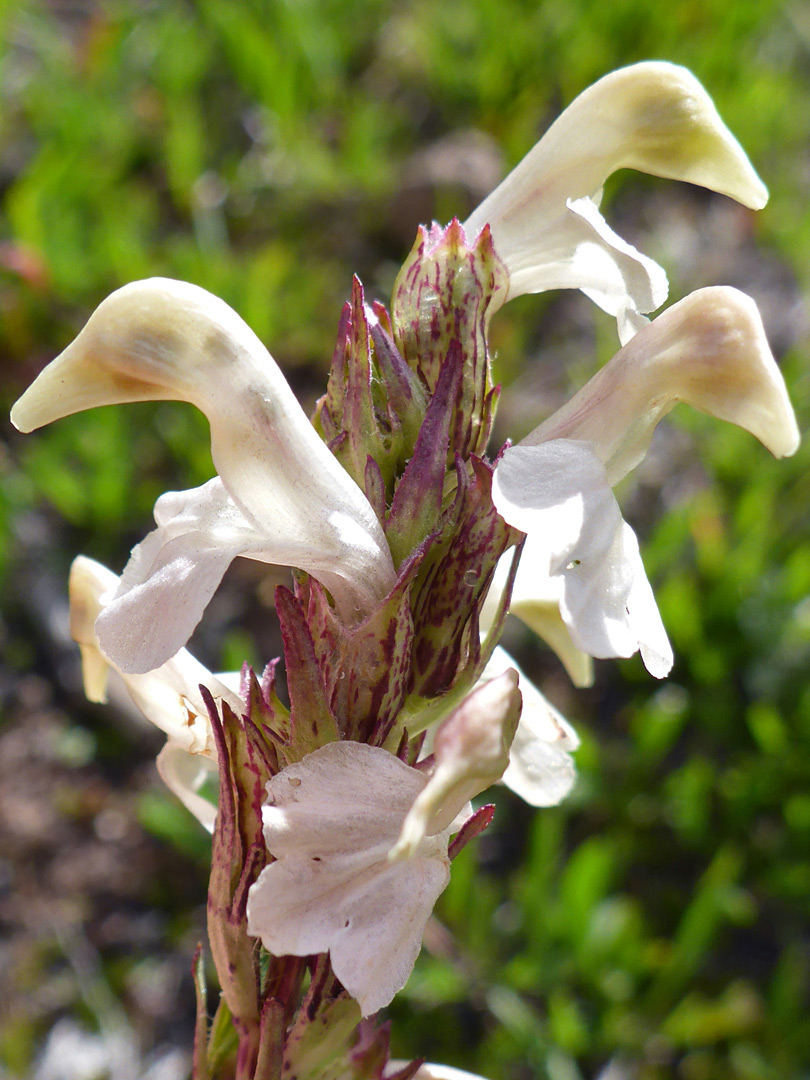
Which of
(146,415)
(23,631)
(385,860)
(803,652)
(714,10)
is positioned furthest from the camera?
(714,10)

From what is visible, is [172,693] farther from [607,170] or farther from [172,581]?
[607,170]

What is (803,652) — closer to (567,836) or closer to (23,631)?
(567,836)

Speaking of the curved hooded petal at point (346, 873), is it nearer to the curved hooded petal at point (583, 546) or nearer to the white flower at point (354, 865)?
the white flower at point (354, 865)

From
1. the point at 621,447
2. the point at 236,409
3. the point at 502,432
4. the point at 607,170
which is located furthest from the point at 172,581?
the point at 502,432

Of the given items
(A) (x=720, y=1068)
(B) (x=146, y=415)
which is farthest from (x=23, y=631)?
(A) (x=720, y=1068)

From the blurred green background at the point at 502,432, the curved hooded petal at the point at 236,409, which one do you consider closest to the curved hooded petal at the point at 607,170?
the curved hooded petal at the point at 236,409

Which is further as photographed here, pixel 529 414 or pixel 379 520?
pixel 529 414
